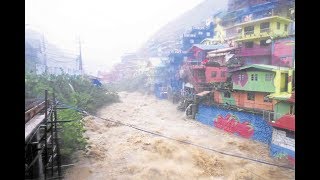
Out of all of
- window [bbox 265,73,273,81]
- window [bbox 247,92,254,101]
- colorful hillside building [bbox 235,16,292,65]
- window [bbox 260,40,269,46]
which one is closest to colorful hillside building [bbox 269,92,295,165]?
window [bbox 265,73,273,81]

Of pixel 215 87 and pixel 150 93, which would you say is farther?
pixel 150 93

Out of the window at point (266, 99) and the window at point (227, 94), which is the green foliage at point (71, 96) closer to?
the window at point (227, 94)

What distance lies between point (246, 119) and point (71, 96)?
615 centimetres

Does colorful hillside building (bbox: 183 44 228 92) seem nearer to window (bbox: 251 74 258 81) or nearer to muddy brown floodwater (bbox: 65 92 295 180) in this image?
window (bbox: 251 74 258 81)

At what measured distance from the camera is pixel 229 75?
9.62 m

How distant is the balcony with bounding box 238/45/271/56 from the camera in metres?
9.01

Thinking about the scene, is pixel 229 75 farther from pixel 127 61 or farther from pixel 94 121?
pixel 94 121

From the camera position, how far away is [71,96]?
9.66 metres

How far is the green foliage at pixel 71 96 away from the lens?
7.86m

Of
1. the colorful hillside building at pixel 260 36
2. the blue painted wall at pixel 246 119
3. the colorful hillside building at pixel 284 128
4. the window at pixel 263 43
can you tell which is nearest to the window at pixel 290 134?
the colorful hillside building at pixel 284 128

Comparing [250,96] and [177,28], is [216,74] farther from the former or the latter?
[177,28]
